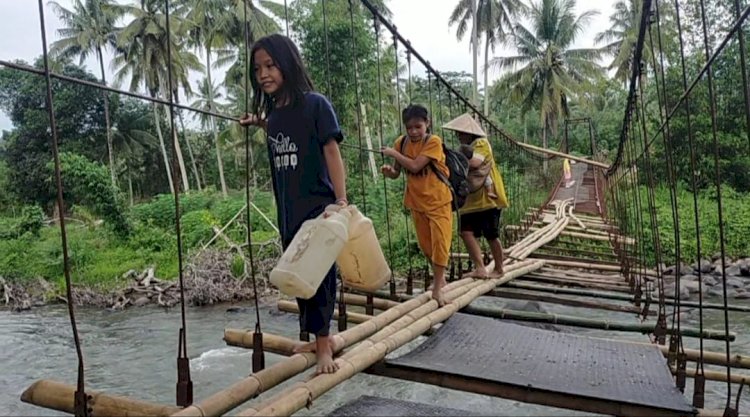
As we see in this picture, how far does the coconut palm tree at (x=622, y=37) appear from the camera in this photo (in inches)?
642

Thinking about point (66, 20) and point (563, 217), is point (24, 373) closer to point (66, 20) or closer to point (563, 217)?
point (563, 217)

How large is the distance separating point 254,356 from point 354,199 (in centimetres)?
Answer: 939

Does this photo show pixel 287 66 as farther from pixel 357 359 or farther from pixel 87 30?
pixel 87 30

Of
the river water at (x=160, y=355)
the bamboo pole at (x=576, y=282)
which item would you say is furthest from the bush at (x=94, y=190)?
the bamboo pole at (x=576, y=282)

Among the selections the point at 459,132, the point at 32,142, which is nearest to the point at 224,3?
the point at 32,142

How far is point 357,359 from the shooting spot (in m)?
1.72

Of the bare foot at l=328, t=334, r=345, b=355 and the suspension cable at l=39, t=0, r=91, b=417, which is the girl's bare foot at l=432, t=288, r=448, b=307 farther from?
the suspension cable at l=39, t=0, r=91, b=417

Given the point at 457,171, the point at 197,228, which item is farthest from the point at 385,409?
the point at 197,228

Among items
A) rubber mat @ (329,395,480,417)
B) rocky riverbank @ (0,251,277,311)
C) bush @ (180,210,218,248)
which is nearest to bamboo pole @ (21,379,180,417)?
rubber mat @ (329,395,480,417)

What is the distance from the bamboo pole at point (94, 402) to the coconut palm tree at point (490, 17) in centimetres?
1628

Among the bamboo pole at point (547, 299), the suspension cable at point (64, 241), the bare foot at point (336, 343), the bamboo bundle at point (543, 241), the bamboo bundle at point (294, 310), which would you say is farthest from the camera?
the bamboo bundle at point (543, 241)

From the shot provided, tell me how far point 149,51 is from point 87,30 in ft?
7.89

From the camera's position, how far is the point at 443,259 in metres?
2.65

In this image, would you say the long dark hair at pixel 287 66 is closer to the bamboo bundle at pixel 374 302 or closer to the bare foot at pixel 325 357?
the bare foot at pixel 325 357
